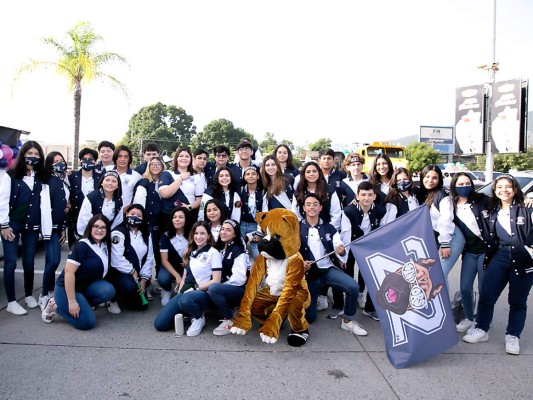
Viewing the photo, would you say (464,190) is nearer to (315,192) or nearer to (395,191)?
(395,191)

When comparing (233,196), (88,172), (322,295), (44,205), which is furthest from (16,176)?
(322,295)

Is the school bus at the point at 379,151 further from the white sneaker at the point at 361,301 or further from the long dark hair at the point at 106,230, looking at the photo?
the long dark hair at the point at 106,230

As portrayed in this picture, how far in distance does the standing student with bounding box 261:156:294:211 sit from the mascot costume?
1.02 metres

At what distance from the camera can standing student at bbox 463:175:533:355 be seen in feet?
12.5

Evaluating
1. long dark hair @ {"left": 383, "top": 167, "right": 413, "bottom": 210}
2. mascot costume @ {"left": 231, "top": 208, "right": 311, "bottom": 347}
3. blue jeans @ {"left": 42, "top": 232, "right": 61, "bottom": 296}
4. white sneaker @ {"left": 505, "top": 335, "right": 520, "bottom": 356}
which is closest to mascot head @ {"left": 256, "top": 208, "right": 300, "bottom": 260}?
mascot costume @ {"left": 231, "top": 208, "right": 311, "bottom": 347}

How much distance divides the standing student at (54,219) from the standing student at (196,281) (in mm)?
1447

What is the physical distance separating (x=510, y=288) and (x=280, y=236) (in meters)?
2.20

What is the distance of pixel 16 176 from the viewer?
15.1 feet

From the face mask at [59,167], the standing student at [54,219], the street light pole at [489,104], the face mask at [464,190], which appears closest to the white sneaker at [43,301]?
the standing student at [54,219]

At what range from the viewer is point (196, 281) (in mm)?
4484

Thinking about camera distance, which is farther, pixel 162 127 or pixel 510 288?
pixel 162 127

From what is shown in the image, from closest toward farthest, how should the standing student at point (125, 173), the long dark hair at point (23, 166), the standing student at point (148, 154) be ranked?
1. the long dark hair at point (23, 166)
2. the standing student at point (125, 173)
3. the standing student at point (148, 154)

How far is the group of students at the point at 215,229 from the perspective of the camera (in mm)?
4141

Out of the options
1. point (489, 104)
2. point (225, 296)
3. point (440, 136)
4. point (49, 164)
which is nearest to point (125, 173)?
point (49, 164)
